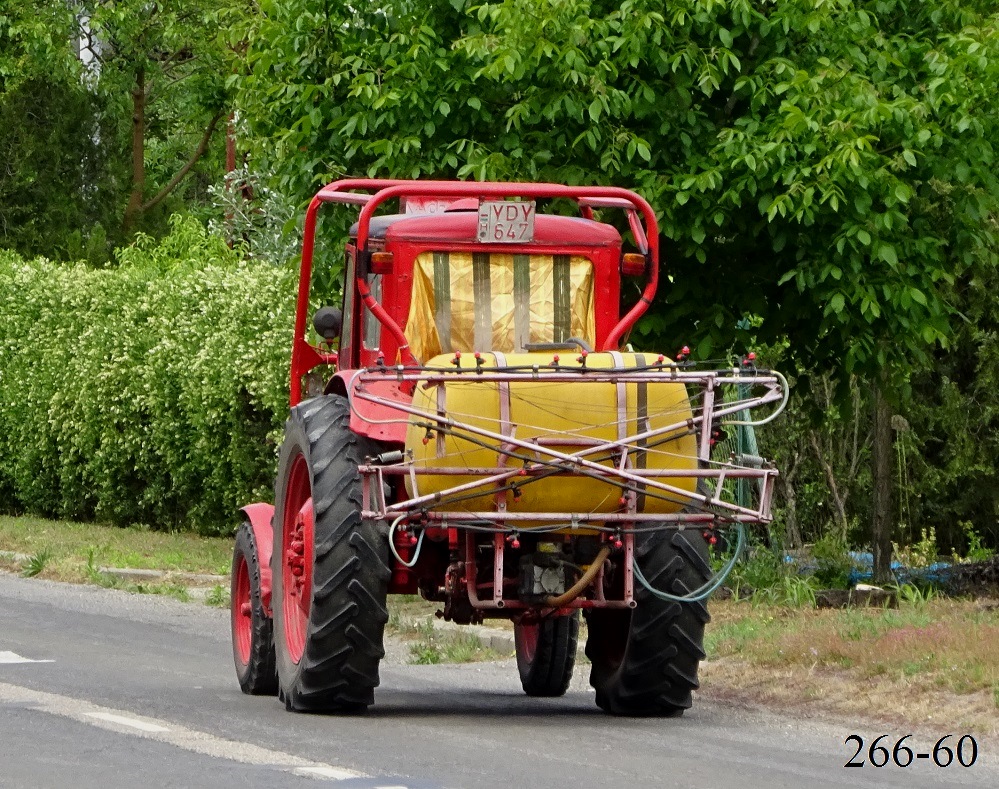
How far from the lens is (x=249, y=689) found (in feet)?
34.8

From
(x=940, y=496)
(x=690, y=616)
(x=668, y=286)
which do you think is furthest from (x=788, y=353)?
(x=690, y=616)

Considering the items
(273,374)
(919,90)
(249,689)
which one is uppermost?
(919,90)

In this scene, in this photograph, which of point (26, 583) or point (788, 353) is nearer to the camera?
point (788, 353)

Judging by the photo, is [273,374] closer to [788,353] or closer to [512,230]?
[788,353]

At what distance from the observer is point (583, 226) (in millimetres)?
10477

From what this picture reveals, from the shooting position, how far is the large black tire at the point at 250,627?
10.5 metres

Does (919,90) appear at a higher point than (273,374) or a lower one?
higher

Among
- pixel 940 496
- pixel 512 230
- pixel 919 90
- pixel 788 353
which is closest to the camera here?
pixel 512 230

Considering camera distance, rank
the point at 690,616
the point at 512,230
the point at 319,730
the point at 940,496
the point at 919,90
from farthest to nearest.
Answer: the point at 940,496 → the point at 919,90 → the point at 512,230 → the point at 690,616 → the point at 319,730

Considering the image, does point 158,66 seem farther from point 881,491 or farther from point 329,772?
point 329,772

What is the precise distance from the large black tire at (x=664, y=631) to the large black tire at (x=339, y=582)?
1.21 m

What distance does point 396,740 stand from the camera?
8.55 m

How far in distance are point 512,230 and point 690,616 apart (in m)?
2.14

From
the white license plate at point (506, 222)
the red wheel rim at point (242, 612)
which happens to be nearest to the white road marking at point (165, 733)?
the red wheel rim at point (242, 612)
